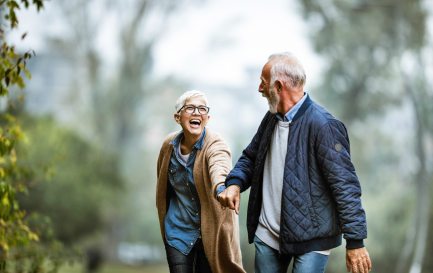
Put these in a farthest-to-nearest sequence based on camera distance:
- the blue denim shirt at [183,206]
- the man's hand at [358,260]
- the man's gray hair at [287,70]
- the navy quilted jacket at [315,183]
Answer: the blue denim shirt at [183,206] < the man's gray hair at [287,70] < the navy quilted jacket at [315,183] < the man's hand at [358,260]

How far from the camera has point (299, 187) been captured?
175 inches

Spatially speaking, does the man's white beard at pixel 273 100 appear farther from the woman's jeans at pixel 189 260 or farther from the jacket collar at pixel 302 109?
the woman's jeans at pixel 189 260

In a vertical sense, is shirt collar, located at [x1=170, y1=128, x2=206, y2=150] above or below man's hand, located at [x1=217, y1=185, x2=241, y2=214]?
above

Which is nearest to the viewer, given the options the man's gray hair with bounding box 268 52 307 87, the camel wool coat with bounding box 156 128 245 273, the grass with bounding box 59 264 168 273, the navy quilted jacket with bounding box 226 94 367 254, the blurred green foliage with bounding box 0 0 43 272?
the navy quilted jacket with bounding box 226 94 367 254

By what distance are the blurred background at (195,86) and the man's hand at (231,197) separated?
19.1m

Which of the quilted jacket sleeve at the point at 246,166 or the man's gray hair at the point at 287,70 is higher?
the man's gray hair at the point at 287,70

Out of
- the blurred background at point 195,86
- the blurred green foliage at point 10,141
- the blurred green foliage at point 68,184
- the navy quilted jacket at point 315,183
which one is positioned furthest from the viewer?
the blurred background at point 195,86

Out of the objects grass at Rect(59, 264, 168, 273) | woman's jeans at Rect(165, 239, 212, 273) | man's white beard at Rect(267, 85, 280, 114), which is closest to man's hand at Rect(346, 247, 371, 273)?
man's white beard at Rect(267, 85, 280, 114)

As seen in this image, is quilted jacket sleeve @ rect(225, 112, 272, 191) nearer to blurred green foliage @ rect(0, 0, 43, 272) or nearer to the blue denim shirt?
the blue denim shirt

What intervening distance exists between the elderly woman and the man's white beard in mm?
651

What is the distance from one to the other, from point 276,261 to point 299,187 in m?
0.51

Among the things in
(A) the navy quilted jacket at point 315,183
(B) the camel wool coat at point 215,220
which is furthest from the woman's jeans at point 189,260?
(A) the navy quilted jacket at point 315,183

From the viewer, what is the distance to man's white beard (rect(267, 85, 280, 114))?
460cm

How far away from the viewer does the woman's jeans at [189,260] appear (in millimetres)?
5336
